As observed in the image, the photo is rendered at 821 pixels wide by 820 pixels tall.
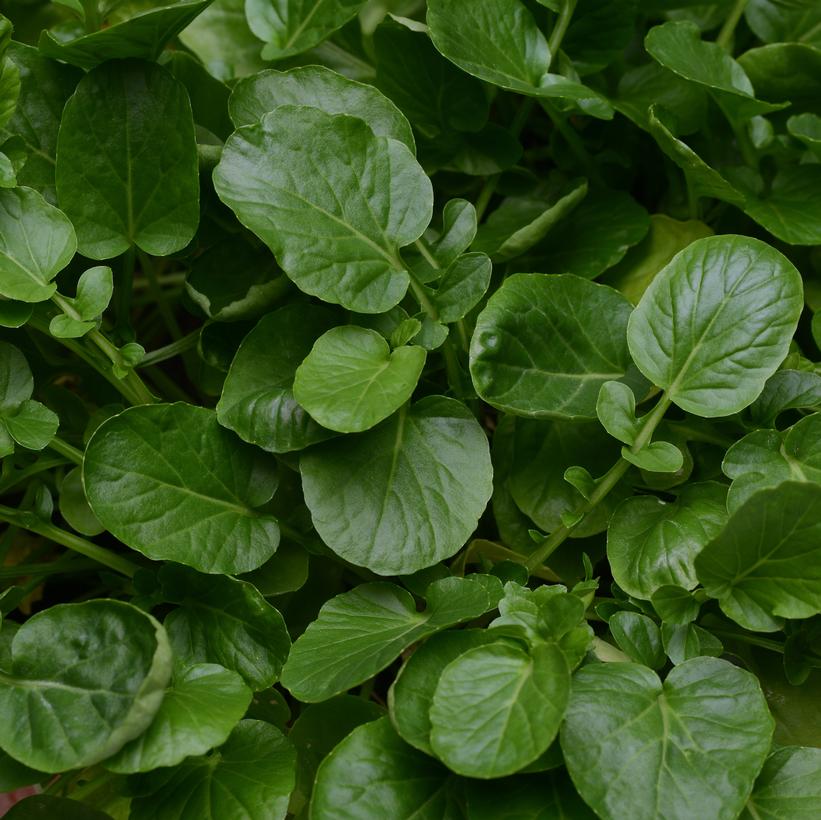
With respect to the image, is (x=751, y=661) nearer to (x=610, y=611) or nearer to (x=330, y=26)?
(x=610, y=611)

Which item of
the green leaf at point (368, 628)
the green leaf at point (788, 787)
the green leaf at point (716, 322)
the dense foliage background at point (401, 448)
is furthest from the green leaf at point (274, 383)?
the green leaf at point (788, 787)

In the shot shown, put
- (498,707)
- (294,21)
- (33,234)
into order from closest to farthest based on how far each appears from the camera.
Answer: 1. (498,707)
2. (33,234)
3. (294,21)

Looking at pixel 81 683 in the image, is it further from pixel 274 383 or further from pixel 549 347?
pixel 549 347

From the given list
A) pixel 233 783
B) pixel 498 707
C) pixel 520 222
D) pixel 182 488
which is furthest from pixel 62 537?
pixel 520 222

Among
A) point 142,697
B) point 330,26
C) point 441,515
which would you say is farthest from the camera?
point 330,26

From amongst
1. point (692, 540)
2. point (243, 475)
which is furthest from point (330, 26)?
point (692, 540)

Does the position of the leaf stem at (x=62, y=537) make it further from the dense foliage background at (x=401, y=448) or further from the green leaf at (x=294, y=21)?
the green leaf at (x=294, y=21)
